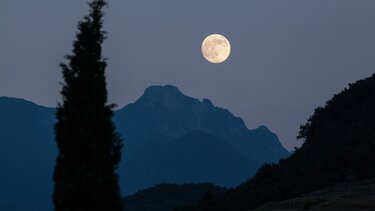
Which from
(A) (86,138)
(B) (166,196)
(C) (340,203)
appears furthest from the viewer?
(B) (166,196)

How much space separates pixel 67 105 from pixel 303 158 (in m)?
75.9

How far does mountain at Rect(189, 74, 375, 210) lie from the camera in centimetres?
7600

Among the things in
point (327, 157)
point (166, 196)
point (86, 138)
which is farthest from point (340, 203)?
point (166, 196)

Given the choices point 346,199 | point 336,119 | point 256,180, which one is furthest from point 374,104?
point 346,199

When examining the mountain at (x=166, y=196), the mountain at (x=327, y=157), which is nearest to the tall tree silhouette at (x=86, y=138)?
the mountain at (x=327, y=157)

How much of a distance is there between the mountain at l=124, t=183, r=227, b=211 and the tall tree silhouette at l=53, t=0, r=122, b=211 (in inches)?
4171

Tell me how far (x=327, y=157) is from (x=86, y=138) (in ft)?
223

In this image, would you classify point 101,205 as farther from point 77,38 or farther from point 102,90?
point 77,38

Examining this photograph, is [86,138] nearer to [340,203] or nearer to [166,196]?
[340,203]

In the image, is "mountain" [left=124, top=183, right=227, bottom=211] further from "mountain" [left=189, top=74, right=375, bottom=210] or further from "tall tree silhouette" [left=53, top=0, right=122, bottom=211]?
"tall tree silhouette" [left=53, top=0, right=122, bottom=211]

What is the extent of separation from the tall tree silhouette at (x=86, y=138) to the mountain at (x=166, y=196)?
106 m

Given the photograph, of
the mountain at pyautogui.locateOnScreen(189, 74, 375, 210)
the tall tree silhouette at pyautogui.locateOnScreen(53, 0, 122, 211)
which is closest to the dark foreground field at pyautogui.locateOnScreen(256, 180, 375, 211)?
the mountain at pyautogui.locateOnScreen(189, 74, 375, 210)

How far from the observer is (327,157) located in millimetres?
85812

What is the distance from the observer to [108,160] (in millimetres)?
22656
